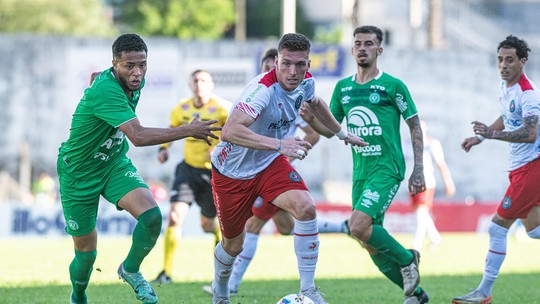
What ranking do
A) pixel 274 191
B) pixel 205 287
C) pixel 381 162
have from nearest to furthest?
pixel 274 191 → pixel 381 162 → pixel 205 287

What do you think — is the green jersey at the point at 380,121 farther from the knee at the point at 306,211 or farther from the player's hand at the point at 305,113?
the knee at the point at 306,211

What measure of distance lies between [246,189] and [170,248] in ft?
13.8

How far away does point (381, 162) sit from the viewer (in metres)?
9.34

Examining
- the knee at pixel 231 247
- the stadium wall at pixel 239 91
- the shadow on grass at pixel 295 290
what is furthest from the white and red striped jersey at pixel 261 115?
the stadium wall at pixel 239 91

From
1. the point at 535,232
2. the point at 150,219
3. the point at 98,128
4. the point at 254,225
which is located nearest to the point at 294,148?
the point at 150,219

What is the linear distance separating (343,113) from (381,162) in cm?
72

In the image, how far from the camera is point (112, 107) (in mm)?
7617

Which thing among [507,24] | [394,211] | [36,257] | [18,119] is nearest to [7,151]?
[18,119]

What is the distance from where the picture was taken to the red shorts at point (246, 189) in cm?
795

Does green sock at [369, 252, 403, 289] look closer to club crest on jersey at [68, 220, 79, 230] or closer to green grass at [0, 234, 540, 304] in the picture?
green grass at [0, 234, 540, 304]

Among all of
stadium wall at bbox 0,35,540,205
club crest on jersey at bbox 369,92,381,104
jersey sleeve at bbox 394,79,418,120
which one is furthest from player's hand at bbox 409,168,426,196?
stadium wall at bbox 0,35,540,205

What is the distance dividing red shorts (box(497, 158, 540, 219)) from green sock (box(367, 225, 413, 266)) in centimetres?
Result: 124

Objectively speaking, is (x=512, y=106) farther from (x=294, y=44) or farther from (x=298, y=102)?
(x=294, y=44)

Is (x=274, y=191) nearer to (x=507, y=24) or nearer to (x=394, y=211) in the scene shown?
(x=394, y=211)
